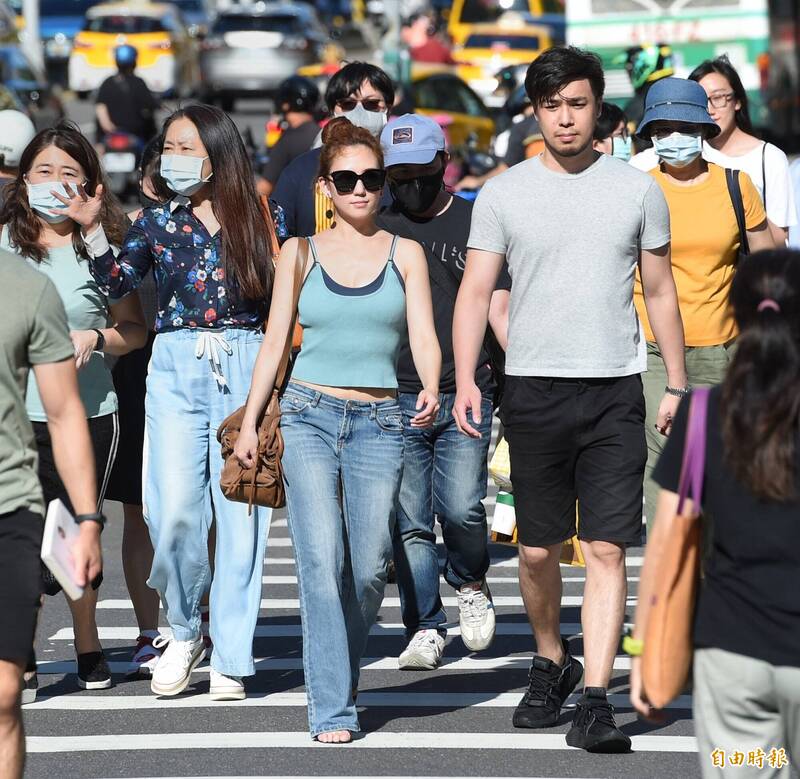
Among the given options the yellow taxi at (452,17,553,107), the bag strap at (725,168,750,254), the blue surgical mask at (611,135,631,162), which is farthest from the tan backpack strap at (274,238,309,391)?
the yellow taxi at (452,17,553,107)

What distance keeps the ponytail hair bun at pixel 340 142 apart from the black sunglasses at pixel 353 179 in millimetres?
27

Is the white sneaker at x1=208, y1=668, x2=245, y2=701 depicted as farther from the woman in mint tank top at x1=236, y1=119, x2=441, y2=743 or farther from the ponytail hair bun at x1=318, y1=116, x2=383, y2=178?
the ponytail hair bun at x1=318, y1=116, x2=383, y2=178

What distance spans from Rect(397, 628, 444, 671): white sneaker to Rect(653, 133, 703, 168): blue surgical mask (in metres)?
2.05

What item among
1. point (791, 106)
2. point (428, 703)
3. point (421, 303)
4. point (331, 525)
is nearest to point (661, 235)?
point (421, 303)

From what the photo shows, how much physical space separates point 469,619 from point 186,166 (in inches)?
84.0

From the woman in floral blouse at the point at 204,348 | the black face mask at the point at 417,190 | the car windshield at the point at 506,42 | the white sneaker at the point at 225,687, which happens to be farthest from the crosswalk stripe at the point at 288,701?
the car windshield at the point at 506,42

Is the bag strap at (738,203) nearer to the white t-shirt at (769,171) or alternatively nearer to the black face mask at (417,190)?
the white t-shirt at (769,171)

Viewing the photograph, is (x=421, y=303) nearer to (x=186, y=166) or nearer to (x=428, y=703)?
(x=186, y=166)

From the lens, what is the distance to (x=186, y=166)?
22.0ft

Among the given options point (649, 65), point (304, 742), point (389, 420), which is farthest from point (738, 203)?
point (649, 65)

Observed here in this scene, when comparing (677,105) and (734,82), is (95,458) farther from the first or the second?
(734,82)

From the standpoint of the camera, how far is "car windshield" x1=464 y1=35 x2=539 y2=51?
3284 cm

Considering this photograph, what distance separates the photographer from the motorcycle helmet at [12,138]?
779 centimetres

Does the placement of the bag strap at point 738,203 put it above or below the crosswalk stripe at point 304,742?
above
